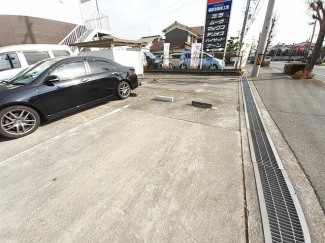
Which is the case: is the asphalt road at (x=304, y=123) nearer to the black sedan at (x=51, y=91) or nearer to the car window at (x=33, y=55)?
the black sedan at (x=51, y=91)

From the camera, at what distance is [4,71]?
5141 mm

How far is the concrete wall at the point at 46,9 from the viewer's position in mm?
7996

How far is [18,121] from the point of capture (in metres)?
2.77

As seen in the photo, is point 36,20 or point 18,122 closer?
point 18,122

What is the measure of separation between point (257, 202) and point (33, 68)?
504 centimetres

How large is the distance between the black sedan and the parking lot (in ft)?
1.13

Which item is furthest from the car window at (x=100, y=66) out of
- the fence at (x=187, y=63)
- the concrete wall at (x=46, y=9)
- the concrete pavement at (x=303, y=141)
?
the concrete wall at (x=46, y=9)

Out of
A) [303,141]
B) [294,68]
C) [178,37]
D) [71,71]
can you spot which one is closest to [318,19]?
[294,68]

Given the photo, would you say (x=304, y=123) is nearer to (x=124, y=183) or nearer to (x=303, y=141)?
(x=303, y=141)

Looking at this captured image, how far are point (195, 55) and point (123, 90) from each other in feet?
26.6

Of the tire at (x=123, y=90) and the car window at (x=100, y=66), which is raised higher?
the car window at (x=100, y=66)

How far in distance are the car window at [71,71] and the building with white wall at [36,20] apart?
8336mm

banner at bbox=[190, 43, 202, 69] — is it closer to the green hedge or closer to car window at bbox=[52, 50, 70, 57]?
the green hedge

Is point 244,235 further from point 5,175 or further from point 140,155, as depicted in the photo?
point 5,175
